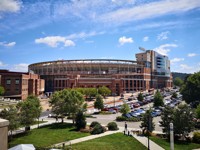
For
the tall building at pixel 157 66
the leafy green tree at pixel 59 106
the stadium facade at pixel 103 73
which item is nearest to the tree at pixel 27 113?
the leafy green tree at pixel 59 106

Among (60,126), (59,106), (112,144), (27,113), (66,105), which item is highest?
(66,105)

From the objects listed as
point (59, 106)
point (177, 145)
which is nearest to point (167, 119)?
point (177, 145)

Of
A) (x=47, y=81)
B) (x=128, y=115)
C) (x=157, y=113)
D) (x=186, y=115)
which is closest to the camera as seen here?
(x=186, y=115)

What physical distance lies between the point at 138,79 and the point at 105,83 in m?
21.4

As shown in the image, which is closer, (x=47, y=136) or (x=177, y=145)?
(x=177, y=145)

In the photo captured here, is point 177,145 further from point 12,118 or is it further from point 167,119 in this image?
point 12,118

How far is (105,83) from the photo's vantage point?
107188 millimetres

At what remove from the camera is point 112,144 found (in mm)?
25922

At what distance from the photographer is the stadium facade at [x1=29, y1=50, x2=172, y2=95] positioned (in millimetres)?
107875

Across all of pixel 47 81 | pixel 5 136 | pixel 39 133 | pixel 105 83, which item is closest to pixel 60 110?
pixel 39 133

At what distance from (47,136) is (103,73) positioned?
82.3m

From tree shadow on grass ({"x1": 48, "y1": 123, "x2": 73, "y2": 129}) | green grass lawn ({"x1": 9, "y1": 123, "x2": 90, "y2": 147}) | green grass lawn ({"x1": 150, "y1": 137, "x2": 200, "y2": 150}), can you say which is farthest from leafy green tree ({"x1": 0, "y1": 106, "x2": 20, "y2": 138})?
green grass lawn ({"x1": 150, "y1": 137, "x2": 200, "y2": 150})

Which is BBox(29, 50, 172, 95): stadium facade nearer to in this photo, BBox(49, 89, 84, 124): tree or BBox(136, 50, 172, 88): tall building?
BBox(136, 50, 172, 88): tall building

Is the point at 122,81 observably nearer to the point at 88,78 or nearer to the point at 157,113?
the point at 88,78
